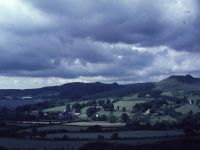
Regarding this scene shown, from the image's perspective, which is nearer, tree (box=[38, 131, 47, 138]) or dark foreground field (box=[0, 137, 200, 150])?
dark foreground field (box=[0, 137, 200, 150])

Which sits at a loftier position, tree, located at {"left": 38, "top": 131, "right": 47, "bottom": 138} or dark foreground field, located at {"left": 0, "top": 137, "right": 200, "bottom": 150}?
tree, located at {"left": 38, "top": 131, "right": 47, "bottom": 138}

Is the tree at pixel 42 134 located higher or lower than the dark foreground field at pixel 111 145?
higher

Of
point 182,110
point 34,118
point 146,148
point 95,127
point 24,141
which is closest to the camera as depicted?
point 146,148

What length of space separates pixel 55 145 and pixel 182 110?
360 ft

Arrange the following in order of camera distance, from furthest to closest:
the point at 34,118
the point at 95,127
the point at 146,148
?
1. the point at 34,118
2. the point at 95,127
3. the point at 146,148

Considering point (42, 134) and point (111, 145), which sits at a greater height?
point (42, 134)

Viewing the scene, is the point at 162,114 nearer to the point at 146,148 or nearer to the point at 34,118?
the point at 34,118

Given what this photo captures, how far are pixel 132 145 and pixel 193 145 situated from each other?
31.4 feet

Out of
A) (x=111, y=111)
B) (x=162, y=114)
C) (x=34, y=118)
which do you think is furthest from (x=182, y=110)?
(x=34, y=118)

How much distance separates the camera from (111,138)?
309 feet

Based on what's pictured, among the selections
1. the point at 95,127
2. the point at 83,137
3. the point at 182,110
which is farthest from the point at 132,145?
the point at 182,110

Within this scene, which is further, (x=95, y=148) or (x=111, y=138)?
(x=111, y=138)

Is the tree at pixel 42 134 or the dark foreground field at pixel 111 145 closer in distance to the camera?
the dark foreground field at pixel 111 145

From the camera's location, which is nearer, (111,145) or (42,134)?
(111,145)
